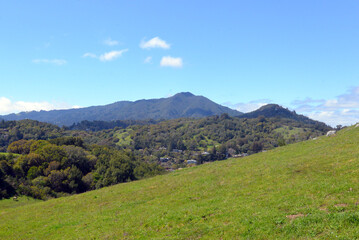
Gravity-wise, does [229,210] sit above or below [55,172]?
above

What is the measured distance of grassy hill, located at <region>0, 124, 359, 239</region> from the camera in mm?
12945

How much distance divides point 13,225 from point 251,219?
84.5 feet

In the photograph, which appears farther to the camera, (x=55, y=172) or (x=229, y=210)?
(x=55, y=172)

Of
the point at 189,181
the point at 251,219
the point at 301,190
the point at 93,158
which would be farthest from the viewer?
the point at 93,158

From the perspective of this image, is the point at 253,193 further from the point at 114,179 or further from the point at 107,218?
the point at 114,179

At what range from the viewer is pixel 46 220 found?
25734mm

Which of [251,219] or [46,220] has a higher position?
[251,219]

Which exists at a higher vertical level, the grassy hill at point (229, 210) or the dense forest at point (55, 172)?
the grassy hill at point (229, 210)

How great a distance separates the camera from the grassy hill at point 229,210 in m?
12.9

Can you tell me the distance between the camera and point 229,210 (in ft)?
56.5

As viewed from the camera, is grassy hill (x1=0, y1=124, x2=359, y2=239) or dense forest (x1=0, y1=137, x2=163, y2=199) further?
dense forest (x1=0, y1=137, x2=163, y2=199)

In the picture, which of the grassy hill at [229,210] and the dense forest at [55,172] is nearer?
the grassy hill at [229,210]

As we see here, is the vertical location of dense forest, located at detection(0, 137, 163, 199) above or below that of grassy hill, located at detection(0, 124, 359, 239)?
below

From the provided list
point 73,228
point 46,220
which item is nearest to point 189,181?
point 73,228
